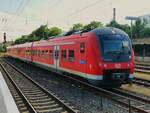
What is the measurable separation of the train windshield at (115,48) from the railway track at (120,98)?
1.59 m

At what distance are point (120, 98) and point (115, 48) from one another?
2.89 meters

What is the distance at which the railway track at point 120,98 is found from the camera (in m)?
12.3

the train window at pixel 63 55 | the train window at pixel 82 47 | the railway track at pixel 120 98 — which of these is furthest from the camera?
the train window at pixel 63 55

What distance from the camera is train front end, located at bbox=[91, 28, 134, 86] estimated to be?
16500 millimetres

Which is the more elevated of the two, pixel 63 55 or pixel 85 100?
pixel 63 55

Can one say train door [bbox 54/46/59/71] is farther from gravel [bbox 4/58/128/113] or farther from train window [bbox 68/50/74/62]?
gravel [bbox 4/58/128/113]

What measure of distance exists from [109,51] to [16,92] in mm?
5463

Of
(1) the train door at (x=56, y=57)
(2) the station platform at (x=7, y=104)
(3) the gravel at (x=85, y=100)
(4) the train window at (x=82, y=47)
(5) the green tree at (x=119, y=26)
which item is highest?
(5) the green tree at (x=119, y=26)

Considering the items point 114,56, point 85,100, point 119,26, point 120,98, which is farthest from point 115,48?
point 119,26

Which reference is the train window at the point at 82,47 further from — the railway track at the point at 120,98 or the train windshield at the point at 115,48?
the railway track at the point at 120,98

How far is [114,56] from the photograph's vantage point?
55.1 ft

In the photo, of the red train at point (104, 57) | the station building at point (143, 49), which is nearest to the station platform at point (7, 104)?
the red train at point (104, 57)

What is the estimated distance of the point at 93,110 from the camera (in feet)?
41.7

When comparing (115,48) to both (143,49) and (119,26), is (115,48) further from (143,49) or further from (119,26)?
(119,26)
